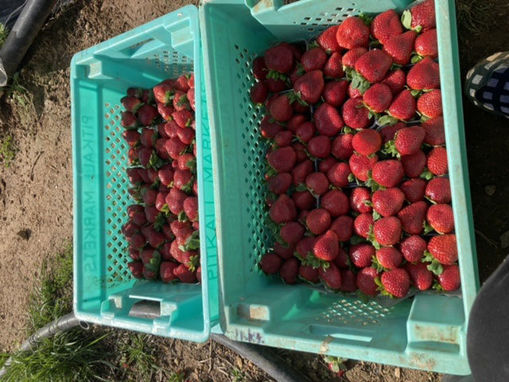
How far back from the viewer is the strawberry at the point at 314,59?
1383mm

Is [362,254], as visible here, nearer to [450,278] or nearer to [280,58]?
[450,278]

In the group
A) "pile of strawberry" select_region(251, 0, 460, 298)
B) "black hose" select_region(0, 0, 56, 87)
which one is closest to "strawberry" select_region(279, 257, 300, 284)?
"pile of strawberry" select_region(251, 0, 460, 298)

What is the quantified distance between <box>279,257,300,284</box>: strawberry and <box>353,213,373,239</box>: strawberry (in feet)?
0.74

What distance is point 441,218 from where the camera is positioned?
1182 mm

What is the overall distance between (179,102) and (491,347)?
1.22 metres

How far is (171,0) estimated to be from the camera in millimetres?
1935

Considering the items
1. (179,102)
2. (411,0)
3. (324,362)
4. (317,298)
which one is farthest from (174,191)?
→ (411,0)

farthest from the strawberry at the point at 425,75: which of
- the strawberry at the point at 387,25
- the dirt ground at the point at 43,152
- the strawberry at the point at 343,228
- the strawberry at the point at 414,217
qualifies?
the dirt ground at the point at 43,152

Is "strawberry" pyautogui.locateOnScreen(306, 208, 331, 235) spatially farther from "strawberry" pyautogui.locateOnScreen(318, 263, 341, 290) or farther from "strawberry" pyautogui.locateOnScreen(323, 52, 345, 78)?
"strawberry" pyautogui.locateOnScreen(323, 52, 345, 78)

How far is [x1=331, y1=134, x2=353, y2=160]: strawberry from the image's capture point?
135 cm

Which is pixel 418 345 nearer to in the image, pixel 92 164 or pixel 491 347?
pixel 491 347

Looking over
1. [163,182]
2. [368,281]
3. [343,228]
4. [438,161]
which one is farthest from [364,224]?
[163,182]

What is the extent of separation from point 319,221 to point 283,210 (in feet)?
0.41

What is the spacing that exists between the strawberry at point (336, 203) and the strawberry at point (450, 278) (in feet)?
1.09
